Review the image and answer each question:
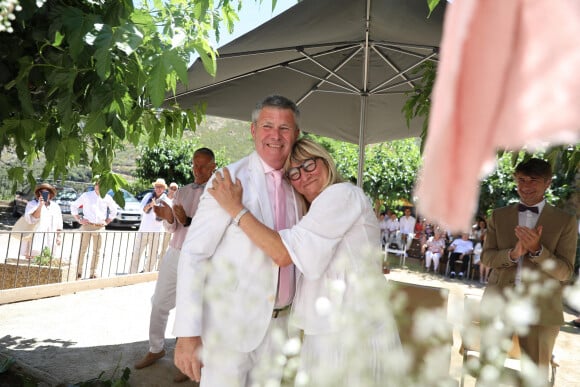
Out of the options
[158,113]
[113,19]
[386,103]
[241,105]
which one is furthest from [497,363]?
[386,103]

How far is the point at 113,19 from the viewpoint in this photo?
6.86 feet

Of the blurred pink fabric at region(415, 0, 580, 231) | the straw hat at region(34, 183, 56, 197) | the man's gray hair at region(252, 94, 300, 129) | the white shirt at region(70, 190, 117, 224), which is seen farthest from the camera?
the white shirt at region(70, 190, 117, 224)

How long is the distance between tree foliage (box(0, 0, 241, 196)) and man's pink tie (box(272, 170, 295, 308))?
0.66 meters

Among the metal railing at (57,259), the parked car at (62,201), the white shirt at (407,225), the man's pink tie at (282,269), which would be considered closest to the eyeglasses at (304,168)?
the man's pink tie at (282,269)

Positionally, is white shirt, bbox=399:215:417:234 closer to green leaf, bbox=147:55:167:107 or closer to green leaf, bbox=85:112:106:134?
green leaf, bbox=85:112:106:134

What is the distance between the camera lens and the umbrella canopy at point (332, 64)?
3.47 metres

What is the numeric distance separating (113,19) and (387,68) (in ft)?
11.6

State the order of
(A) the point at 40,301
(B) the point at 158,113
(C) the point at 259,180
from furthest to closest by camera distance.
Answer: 1. (A) the point at 40,301
2. (B) the point at 158,113
3. (C) the point at 259,180

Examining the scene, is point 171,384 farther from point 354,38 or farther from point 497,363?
point 497,363

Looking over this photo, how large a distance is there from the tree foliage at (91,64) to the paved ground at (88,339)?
230cm

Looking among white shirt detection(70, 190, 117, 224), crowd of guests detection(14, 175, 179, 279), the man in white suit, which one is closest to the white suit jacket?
the man in white suit

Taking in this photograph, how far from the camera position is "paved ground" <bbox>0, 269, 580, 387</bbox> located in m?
4.53

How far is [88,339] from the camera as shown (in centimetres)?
543

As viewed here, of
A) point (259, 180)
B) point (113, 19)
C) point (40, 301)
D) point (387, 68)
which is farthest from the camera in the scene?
point (40, 301)
